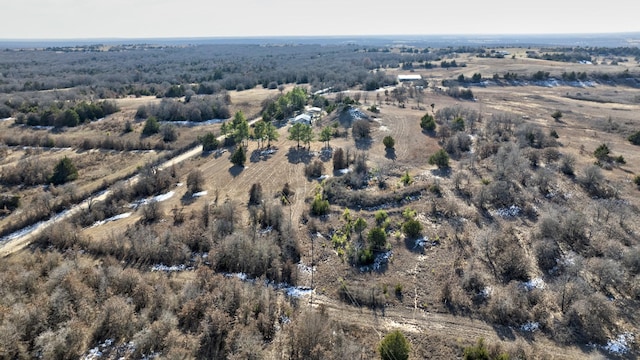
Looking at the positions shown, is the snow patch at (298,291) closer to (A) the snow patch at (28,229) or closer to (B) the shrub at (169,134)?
(A) the snow patch at (28,229)

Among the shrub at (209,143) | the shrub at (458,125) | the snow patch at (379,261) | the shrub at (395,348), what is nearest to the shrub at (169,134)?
the shrub at (209,143)

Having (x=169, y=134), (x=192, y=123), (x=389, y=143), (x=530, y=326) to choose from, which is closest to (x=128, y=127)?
(x=169, y=134)

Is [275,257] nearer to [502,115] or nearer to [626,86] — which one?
[502,115]

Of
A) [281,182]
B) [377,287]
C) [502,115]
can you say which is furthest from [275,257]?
[502,115]

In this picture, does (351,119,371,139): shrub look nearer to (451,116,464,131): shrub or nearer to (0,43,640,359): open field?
(0,43,640,359): open field

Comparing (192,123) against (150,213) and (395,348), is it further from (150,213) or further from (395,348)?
(395,348)

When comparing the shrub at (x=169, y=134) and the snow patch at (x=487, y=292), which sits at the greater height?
the shrub at (x=169, y=134)
